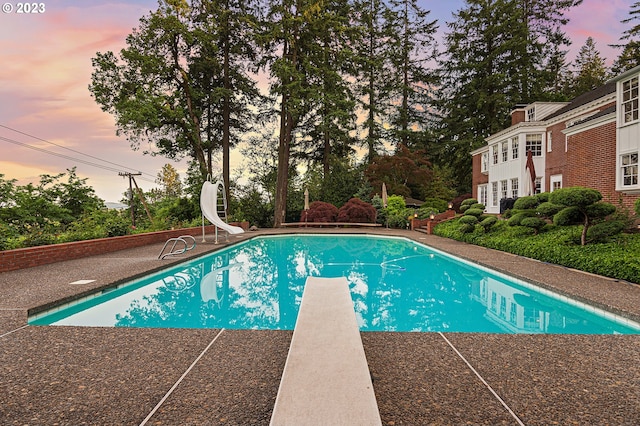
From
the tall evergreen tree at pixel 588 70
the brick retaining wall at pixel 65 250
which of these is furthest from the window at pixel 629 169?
the tall evergreen tree at pixel 588 70

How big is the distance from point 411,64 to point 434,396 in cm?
3149

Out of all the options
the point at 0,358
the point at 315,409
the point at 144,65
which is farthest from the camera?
the point at 144,65

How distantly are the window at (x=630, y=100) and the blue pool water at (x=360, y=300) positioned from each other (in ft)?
22.1

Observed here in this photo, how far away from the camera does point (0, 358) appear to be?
9.26ft

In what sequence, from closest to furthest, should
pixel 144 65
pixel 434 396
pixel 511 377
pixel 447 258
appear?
pixel 434 396 → pixel 511 377 → pixel 447 258 → pixel 144 65

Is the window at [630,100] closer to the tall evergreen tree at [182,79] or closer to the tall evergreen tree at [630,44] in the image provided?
the tall evergreen tree at [182,79]

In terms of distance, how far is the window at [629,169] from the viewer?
9.72 metres

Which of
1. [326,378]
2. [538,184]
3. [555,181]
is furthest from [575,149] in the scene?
[326,378]

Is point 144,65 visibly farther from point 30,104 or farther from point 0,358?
point 0,358

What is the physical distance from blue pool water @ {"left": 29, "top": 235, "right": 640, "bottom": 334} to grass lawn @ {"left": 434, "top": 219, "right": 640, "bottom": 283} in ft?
5.26

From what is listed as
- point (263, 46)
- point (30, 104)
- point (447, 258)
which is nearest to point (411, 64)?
point (263, 46)

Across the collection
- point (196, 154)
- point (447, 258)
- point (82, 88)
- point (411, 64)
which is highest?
point (411, 64)

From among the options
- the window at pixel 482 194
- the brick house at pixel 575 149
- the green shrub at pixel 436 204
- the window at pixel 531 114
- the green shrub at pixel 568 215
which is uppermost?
the window at pixel 531 114

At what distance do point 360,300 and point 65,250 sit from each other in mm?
7415
